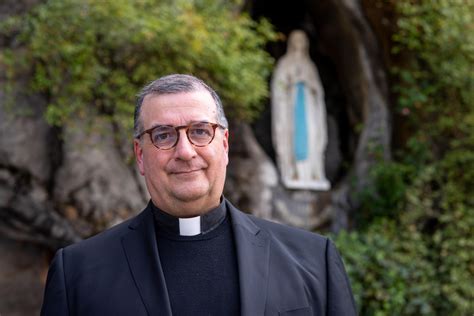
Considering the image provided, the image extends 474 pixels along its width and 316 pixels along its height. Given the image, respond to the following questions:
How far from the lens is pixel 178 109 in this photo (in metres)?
1.84

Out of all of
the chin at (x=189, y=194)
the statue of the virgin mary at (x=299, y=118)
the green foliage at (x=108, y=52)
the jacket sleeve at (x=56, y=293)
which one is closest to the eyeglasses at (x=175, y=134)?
the chin at (x=189, y=194)

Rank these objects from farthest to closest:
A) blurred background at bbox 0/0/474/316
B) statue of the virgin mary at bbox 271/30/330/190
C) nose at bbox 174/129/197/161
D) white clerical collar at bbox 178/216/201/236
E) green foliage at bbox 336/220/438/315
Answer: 1. statue of the virgin mary at bbox 271/30/330/190
2. blurred background at bbox 0/0/474/316
3. green foliage at bbox 336/220/438/315
4. white clerical collar at bbox 178/216/201/236
5. nose at bbox 174/129/197/161

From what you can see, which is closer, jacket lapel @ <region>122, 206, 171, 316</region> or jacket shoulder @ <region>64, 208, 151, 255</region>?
jacket lapel @ <region>122, 206, 171, 316</region>

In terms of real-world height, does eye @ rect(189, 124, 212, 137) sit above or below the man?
above

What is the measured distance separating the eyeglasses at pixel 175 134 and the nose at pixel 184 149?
0.01 metres

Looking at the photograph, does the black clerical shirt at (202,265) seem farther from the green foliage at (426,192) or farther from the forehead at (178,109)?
the green foliage at (426,192)

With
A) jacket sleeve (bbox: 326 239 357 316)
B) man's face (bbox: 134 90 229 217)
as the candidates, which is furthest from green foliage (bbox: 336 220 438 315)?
man's face (bbox: 134 90 229 217)

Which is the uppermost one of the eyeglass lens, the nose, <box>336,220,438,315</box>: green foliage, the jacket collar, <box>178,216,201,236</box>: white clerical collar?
the eyeglass lens

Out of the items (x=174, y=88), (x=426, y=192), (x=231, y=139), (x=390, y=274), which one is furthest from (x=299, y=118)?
(x=174, y=88)

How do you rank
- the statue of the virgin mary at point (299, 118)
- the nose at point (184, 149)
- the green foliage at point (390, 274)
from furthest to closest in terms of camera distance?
1. the statue of the virgin mary at point (299, 118)
2. the green foliage at point (390, 274)
3. the nose at point (184, 149)

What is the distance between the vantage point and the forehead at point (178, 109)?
183cm

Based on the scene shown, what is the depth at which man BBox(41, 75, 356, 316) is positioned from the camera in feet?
6.01

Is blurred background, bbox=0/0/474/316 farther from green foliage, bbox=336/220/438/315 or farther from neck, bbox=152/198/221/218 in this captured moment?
neck, bbox=152/198/221/218

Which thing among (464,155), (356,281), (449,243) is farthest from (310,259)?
(464,155)
